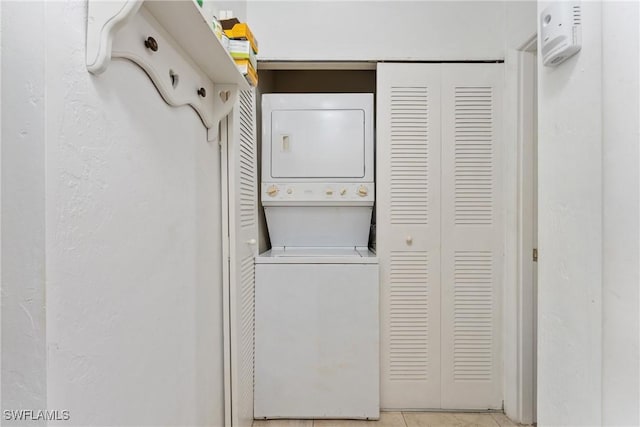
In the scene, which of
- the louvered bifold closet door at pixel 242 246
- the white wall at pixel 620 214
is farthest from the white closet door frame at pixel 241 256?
the white wall at pixel 620 214

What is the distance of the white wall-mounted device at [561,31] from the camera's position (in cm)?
74

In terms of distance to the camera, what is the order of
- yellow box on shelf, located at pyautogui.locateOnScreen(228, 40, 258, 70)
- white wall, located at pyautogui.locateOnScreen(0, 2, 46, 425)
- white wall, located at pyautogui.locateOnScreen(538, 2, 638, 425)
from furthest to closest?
1. yellow box on shelf, located at pyautogui.locateOnScreen(228, 40, 258, 70)
2. white wall, located at pyautogui.locateOnScreen(538, 2, 638, 425)
3. white wall, located at pyautogui.locateOnScreen(0, 2, 46, 425)

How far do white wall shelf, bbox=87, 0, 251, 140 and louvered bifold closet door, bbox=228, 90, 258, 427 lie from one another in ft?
0.70

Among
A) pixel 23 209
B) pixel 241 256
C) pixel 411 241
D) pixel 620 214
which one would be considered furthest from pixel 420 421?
pixel 23 209

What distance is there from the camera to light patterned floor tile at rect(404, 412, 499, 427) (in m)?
1.87

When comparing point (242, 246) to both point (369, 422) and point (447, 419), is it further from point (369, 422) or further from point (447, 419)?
point (447, 419)

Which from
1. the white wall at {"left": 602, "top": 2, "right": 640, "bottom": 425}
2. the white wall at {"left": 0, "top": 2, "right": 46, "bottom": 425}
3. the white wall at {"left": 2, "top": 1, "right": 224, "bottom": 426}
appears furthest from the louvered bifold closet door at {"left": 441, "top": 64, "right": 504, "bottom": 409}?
the white wall at {"left": 0, "top": 2, "right": 46, "bottom": 425}

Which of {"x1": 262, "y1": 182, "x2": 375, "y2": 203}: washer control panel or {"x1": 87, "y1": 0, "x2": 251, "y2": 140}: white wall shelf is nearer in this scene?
{"x1": 87, "y1": 0, "x2": 251, "y2": 140}: white wall shelf

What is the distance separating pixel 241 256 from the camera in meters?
1.65

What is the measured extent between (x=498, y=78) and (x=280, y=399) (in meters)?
2.15

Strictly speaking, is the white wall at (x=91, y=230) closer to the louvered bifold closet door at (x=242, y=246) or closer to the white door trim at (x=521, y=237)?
the louvered bifold closet door at (x=242, y=246)

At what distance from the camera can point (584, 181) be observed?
28.6 inches

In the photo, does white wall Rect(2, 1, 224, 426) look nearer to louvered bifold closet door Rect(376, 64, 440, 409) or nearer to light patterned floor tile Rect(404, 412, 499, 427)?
louvered bifold closet door Rect(376, 64, 440, 409)

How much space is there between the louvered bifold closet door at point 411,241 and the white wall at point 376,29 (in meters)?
0.13
